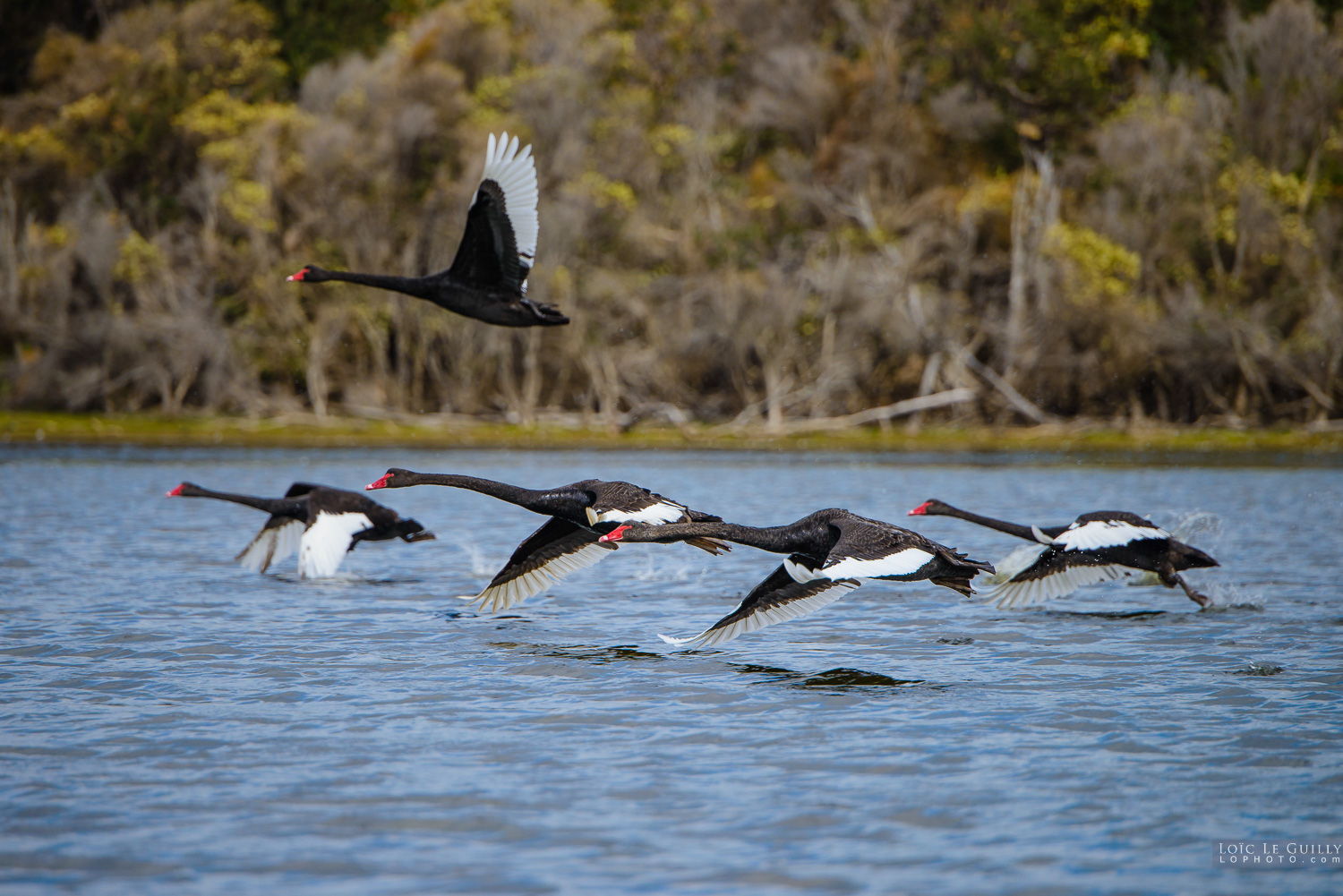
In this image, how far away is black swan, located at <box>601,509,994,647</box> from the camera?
8.76 metres

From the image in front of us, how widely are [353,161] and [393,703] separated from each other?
40260 millimetres

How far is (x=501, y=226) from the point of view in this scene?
12203 millimetres

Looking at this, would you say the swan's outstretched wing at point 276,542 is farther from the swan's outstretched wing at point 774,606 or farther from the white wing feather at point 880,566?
the white wing feather at point 880,566

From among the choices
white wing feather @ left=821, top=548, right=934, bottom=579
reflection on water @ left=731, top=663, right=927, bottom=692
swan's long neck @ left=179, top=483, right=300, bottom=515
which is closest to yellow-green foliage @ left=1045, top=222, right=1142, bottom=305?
swan's long neck @ left=179, top=483, right=300, bottom=515

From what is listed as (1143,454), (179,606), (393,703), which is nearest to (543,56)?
(1143,454)

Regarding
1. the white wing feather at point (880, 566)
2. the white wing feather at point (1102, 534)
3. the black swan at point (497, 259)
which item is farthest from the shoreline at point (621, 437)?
the white wing feather at point (880, 566)

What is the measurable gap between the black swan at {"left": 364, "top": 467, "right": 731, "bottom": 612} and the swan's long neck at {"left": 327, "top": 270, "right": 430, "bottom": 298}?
1.67m

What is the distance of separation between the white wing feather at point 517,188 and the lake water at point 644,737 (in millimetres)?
3537

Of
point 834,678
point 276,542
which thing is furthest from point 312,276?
point 834,678

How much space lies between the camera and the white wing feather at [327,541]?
1421 cm

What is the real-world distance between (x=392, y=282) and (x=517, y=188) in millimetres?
1481

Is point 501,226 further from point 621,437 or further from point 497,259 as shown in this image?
point 621,437

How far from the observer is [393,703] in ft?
29.6

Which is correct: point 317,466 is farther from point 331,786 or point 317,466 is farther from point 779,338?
point 331,786
